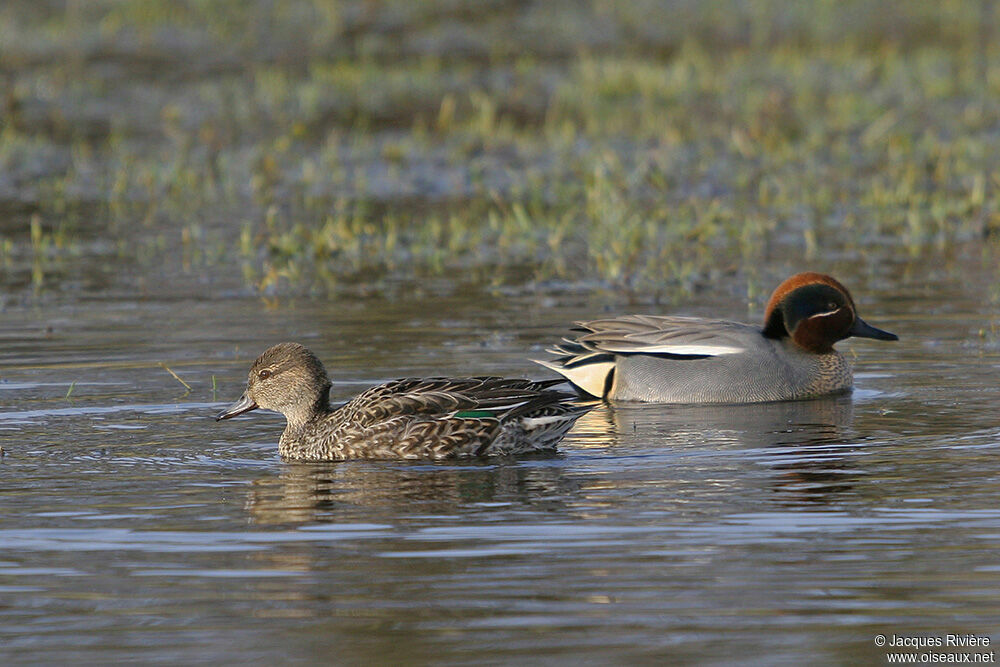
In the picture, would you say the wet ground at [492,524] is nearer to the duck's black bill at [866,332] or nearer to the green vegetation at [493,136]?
the duck's black bill at [866,332]

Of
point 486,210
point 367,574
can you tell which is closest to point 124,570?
point 367,574

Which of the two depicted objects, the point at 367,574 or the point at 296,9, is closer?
the point at 367,574

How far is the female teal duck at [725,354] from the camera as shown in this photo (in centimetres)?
934

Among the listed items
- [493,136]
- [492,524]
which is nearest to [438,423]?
[492,524]

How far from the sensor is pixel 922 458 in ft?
24.5

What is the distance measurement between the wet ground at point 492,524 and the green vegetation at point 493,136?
11.4 ft

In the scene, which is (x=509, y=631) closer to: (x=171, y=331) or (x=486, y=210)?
(x=171, y=331)

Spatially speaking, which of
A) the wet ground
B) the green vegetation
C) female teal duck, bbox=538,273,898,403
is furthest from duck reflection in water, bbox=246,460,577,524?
the green vegetation

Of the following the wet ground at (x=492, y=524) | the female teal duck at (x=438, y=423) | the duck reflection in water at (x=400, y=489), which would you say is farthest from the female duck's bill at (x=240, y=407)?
the duck reflection in water at (x=400, y=489)

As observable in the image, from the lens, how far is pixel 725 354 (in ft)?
30.7

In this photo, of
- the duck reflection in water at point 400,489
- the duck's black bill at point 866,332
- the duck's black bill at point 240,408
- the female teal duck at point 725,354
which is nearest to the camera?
the duck reflection in water at point 400,489

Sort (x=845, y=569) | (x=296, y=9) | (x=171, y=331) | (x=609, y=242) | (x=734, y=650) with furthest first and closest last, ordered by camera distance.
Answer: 1. (x=296, y=9)
2. (x=609, y=242)
3. (x=171, y=331)
4. (x=845, y=569)
5. (x=734, y=650)

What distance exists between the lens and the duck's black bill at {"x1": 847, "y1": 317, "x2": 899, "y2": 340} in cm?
975

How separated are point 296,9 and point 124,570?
21.4 m
